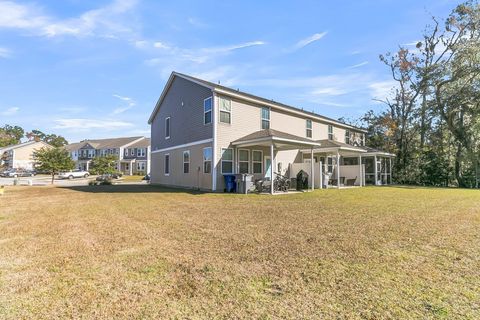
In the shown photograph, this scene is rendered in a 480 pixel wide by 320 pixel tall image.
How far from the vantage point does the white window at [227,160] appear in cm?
1453

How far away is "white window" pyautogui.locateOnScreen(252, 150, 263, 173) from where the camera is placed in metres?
16.1

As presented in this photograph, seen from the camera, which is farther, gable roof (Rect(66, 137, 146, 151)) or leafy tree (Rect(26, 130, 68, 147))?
leafy tree (Rect(26, 130, 68, 147))

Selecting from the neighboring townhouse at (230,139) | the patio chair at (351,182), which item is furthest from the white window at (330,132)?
the patio chair at (351,182)

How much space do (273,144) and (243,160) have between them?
2.28 m

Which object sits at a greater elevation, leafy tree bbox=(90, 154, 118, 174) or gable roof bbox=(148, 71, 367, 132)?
gable roof bbox=(148, 71, 367, 132)

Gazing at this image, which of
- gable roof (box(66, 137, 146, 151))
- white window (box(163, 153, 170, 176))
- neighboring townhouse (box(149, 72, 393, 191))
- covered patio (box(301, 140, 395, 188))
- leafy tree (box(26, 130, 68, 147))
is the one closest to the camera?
neighboring townhouse (box(149, 72, 393, 191))

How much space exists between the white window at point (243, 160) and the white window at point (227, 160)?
623 mm

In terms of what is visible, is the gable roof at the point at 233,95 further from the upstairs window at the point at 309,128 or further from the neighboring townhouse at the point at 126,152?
the neighboring townhouse at the point at 126,152

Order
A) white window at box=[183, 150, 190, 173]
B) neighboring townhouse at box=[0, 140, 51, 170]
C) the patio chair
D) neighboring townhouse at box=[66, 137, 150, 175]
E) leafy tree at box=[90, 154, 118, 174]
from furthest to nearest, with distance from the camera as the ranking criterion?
neighboring townhouse at box=[0, 140, 51, 170], neighboring townhouse at box=[66, 137, 150, 175], leafy tree at box=[90, 154, 118, 174], the patio chair, white window at box=[183, 150, 190, 173]

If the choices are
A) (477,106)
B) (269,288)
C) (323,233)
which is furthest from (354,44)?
(269,288)

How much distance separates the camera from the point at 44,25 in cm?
1019

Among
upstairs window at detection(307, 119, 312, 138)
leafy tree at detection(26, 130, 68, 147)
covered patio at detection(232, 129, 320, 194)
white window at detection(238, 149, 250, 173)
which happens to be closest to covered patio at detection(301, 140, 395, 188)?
upstairs window at detection(307, 119, 312, 138)

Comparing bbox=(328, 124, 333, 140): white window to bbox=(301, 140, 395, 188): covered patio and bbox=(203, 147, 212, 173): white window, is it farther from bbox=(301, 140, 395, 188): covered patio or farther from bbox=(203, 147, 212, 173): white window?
bbox=(203, 147, 212, 173): white window

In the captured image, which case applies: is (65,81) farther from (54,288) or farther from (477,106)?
(477,106)
